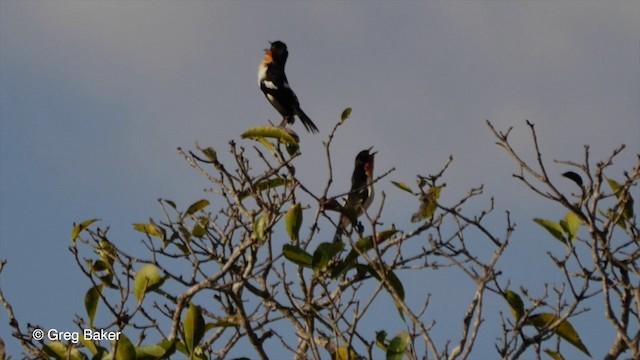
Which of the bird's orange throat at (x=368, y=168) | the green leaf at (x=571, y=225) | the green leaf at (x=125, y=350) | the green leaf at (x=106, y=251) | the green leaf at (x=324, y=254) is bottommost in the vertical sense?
the green leaf at (x=125, y=350)

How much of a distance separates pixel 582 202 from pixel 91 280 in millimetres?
2432

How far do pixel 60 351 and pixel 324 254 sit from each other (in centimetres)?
123

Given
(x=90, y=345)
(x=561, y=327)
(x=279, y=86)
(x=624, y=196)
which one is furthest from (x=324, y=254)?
(x=279, y=86)

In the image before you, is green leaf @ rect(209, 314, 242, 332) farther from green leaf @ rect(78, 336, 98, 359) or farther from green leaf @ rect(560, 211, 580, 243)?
green leaf @ rect(560, 211, 580, 243)

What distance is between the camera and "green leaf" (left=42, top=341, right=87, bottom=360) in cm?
411

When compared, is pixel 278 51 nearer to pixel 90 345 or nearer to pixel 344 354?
pixel 344 354

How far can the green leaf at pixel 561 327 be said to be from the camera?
14.9 ft

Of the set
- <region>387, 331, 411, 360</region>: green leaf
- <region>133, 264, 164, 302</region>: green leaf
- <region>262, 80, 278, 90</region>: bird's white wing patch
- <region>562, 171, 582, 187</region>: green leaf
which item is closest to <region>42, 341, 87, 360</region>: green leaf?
<region>133, 264, 164, 302</region>: green leaf

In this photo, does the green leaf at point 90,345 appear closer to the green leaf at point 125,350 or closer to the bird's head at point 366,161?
the green leaf at point 125,350

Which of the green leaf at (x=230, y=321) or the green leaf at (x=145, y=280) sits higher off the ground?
the green leaf at (x=230, y=321)

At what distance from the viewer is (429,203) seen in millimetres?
5355

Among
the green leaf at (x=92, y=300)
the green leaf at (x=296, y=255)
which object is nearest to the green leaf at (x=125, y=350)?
the green leaf at (x=92, y=300)

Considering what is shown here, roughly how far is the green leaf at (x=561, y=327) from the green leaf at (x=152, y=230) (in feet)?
7.00

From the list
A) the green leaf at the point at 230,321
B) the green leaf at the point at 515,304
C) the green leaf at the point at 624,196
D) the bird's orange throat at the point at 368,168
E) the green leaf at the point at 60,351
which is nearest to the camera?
the green leaf at the point at 60,351
